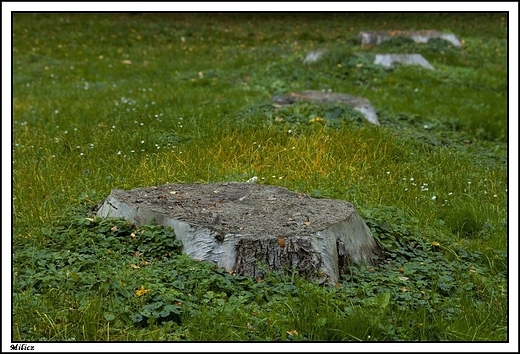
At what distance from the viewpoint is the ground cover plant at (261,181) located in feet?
13.8

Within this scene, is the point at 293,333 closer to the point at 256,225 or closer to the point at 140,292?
the point at 140,292

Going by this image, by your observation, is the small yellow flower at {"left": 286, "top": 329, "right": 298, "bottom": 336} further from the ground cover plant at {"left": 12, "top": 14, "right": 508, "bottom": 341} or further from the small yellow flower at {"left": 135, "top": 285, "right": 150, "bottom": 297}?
the small yellow flower at {"left": 135, "top": 285, "right": 150, "bottom": 297}

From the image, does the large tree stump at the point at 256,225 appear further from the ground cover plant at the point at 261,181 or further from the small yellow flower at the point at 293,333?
the small yellow flower at the point at 293,333

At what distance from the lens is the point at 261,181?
261 inches

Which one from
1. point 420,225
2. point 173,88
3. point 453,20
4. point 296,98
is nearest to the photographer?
point 420,225

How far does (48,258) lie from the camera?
491cm

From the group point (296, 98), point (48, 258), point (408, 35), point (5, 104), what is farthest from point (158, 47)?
point (48, 258)

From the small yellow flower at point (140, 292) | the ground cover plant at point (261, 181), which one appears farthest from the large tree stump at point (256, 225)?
the small yellow flower at point (140, 292)

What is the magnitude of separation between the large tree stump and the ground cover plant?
11 centimetres

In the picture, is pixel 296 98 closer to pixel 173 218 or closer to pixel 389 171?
pixel 389 171

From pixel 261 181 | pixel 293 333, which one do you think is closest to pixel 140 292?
pixel 293 333

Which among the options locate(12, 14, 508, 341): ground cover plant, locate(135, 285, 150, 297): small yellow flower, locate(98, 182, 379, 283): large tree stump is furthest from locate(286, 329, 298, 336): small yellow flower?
locate(135, 285, 150, 297): small yellow flower

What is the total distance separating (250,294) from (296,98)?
5.93 metres

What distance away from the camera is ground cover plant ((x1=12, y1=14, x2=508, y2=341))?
13.8 ft
